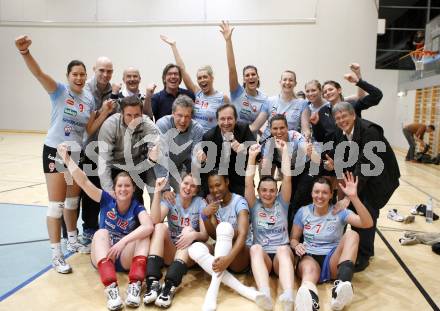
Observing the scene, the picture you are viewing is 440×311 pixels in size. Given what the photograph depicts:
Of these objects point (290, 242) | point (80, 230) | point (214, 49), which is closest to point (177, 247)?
point (290, 242)

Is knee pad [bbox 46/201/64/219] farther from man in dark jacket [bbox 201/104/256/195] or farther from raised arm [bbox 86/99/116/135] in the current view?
man in dark jacket [bbox 201/104/256/195]

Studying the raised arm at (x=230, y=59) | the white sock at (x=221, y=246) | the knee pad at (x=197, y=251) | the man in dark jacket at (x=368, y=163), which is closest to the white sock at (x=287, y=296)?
the white sock at (x=221, y=246)

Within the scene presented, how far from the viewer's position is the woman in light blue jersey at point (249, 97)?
14.5 feet

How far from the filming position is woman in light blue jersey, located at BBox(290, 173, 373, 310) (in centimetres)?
297

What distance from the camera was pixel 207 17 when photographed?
535 inches

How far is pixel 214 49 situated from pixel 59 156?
36.9 ft

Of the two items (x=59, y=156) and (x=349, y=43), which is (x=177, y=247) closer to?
(x=59, y=156)

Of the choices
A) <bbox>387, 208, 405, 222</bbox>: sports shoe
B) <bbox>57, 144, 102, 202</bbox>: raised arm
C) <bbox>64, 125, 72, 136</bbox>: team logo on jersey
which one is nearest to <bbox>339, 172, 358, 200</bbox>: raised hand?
<bbox>57, 144, 102, 202</bbox>: raised arm

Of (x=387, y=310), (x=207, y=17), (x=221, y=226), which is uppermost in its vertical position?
(x=207, y=17)

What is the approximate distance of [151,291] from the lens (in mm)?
2736

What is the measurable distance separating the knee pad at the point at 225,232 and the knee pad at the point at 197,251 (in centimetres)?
19

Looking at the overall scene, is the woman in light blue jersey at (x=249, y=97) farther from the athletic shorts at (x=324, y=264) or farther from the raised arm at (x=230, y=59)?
the athletic shorts at (x=324, y=264)

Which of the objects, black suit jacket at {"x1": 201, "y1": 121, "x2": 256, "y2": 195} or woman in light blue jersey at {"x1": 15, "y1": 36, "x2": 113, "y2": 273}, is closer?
woman in light blue jersey at {"x1": 15, "y1": 36, "x2": 113, "y2": 273}

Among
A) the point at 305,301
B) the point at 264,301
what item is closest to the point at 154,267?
the point at 264,301
